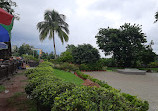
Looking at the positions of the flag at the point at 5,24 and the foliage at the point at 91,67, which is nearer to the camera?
the flag at the point at 5,24

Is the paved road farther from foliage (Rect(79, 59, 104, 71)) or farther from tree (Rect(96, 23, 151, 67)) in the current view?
tree (Rect(96, 23, 151, 67))

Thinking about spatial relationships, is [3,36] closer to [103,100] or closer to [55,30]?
[103,100]

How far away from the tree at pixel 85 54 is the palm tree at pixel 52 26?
7571 mm

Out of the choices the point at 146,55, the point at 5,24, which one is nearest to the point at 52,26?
the point at 146,55

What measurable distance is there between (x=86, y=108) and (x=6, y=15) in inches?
99.6

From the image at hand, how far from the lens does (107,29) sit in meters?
22.2

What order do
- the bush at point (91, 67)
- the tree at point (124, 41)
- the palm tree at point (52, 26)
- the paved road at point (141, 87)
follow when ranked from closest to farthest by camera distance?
1. the paved road at point (141, 87)
2. the bush at point (91, 67)
3. the tree at point (124, 41)
4. the palm tree at point (52, 26)

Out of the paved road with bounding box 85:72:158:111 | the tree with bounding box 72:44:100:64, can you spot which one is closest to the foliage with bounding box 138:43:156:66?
the tree with bounding box 72:44:100:64

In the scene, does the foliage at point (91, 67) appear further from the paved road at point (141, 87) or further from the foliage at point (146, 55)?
the foliage at point (146, 55)

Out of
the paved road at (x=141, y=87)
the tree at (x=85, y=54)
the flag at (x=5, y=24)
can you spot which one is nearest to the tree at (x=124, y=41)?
the tree at (x=85, y=54)

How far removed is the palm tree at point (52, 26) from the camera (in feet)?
78.2

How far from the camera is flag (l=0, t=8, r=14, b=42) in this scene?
8.11 feet

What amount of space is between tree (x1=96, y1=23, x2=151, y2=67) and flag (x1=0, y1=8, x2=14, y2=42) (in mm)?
18617

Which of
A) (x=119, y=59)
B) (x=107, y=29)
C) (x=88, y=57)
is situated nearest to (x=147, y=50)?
(x=119, y=59)
